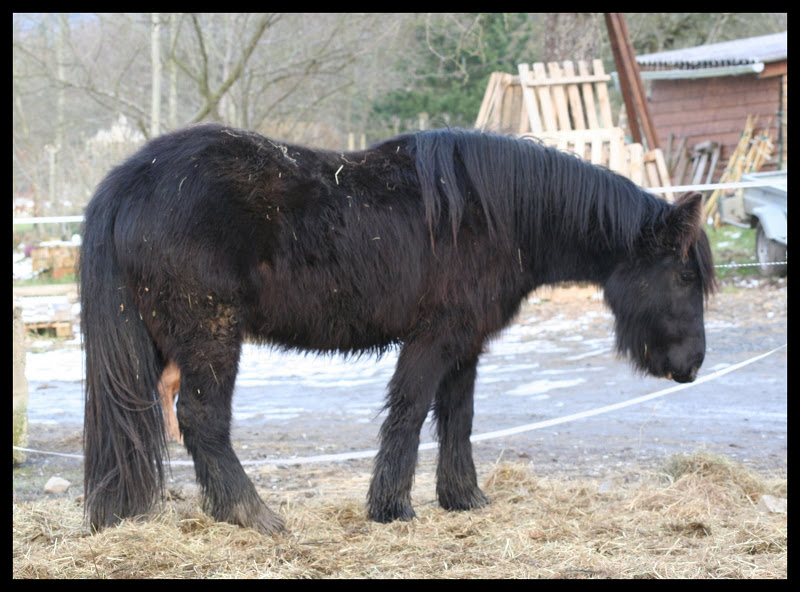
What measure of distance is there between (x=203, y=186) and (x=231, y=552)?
70.2 inches

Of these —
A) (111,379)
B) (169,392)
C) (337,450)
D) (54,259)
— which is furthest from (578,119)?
(111,379)

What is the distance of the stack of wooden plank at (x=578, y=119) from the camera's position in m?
12.6

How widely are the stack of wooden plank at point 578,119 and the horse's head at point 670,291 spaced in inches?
313

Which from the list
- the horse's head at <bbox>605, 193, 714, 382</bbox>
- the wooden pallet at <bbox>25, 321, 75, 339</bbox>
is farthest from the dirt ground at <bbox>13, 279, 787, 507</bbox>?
the wooden pallet at <bbox>25, 321, 75, 339</bbox>

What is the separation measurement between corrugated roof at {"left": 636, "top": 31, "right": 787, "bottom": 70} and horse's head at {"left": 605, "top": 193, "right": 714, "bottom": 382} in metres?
20.1

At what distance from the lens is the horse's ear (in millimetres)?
4633

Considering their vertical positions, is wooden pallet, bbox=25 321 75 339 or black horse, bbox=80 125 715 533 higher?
black horse, bbox=80 125 715 533

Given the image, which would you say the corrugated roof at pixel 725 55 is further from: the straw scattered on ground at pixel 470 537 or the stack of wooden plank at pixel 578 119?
the straw scattered on ground at pixel 470 537

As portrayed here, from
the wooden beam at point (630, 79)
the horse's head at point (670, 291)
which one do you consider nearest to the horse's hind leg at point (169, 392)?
the horse's head at point (670, 291)

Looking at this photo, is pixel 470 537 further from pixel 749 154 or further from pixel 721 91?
pixel 721 91

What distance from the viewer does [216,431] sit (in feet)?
13.8

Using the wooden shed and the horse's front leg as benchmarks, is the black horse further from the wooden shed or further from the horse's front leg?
the wooden shed

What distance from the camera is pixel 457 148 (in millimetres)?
4629
